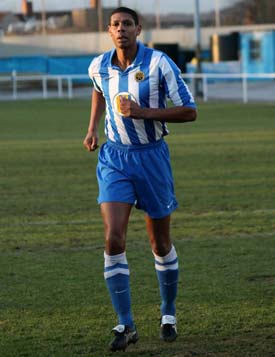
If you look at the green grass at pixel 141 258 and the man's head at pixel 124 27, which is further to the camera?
the green grass at pixel 141 258

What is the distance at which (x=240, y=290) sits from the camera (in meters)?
8.58

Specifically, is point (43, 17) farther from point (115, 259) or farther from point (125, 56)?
point (115, 259)

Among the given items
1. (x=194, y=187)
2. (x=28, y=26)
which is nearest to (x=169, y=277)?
(x=194, y=187)

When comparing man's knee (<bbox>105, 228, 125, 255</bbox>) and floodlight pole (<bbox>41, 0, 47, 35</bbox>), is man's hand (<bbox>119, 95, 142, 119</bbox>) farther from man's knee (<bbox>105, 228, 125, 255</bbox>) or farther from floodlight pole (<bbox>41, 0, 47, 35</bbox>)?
floodlight pole (<bbox>41, 0, 47, 35</bbox>)

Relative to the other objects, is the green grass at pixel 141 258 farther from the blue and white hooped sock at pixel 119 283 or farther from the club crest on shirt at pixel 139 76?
the club crest on shirt at pixel 139 76

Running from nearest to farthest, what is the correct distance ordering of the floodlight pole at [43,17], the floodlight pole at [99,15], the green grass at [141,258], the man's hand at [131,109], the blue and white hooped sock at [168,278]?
the man's hand at [131,109] → the green grass at [141,258] → the blue and white hooped sock at [168,278] → the floodlight pole at [99,15] → the floodlight pole at [43,17]

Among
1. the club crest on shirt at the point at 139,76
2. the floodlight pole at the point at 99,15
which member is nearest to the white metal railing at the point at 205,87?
the floodlight pole at the point at 99,15

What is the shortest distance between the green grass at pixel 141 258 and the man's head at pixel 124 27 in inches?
74.4

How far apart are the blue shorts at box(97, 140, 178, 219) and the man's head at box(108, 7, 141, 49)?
659mm

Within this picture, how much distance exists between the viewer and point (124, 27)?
7.01 m

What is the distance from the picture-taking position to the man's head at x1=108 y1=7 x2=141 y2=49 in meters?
7.02

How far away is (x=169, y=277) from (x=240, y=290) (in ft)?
4.41

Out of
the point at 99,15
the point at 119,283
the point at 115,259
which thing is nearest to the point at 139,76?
the point at 115,259

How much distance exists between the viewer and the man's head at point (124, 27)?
7.02 meters
